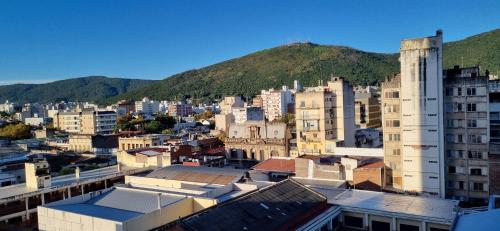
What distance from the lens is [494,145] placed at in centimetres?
3675

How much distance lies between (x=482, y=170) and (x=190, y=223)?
27.6m

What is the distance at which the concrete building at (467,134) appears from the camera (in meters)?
37.0

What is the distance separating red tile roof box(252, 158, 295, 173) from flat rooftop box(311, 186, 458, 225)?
35.4 ft

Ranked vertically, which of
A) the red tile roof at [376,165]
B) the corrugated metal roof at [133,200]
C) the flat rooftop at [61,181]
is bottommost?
the flat rooftop at [61,181]

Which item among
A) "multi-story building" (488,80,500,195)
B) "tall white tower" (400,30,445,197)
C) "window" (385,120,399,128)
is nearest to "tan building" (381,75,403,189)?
"window" (385,120,399,128)

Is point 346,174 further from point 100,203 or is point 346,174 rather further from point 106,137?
point 106,137

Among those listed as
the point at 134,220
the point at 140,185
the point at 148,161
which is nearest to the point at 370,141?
the point at 148,161

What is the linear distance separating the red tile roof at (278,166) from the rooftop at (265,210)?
1408 centimetres

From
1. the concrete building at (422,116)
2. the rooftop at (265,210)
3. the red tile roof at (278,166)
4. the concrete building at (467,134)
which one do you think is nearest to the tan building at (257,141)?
the red tile roof at (278,166)

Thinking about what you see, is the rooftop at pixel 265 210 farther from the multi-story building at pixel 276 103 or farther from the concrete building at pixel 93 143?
the multi-story building at pixel 276 103

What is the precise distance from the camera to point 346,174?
41.9 m

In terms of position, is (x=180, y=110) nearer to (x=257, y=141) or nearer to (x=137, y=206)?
(x=257, y=141)

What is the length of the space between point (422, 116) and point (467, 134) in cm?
439

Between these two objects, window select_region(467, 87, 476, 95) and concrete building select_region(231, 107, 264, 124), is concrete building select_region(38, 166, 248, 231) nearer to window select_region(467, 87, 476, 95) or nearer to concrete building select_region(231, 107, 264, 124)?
window select_region(467, 87, 476, 95)
